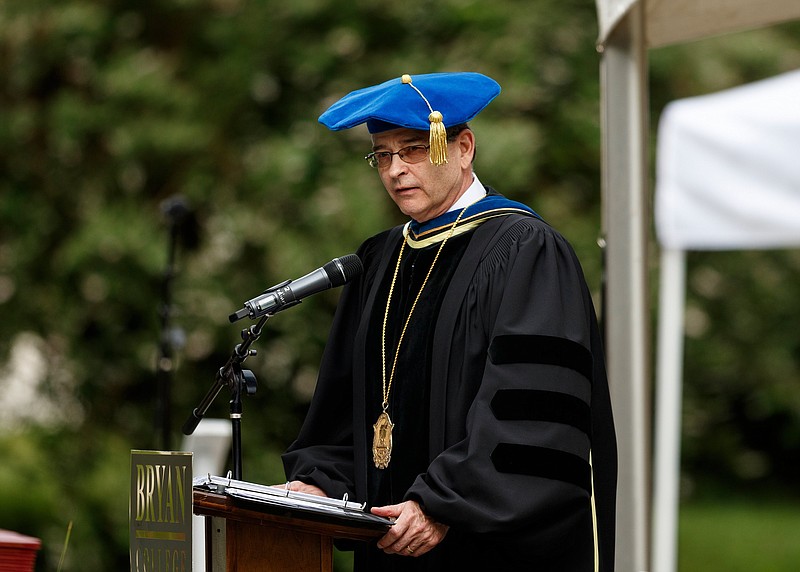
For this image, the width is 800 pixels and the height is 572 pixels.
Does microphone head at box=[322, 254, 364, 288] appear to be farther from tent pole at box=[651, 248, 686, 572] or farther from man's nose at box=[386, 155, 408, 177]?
tent pole at box=[651, 248, 686, 572]

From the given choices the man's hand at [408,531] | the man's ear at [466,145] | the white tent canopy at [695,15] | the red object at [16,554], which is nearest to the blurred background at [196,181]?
the white tent canopy at [695,15]

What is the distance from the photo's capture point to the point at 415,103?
A: 298cm

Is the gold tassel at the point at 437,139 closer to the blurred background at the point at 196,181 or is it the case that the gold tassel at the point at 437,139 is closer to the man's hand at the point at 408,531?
the man's hand at the point at 408,531

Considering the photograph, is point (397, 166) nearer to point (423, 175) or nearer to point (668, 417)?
point (423, 175)

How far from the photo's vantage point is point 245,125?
28.2 ft

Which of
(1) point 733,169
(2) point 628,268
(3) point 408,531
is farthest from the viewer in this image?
(1) point 733,169

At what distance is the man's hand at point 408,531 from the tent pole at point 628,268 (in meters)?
1.62

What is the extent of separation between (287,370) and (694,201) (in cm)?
422

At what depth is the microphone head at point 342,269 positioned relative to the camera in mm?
2975

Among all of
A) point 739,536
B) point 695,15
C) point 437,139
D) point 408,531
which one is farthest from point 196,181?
point 739,536

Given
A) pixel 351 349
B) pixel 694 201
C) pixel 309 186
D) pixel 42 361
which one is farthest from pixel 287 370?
pixel 351 349

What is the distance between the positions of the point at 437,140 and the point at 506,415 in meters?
0.64

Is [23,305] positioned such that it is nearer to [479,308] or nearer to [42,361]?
[42,361]

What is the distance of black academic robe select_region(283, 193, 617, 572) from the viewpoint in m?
2.70
